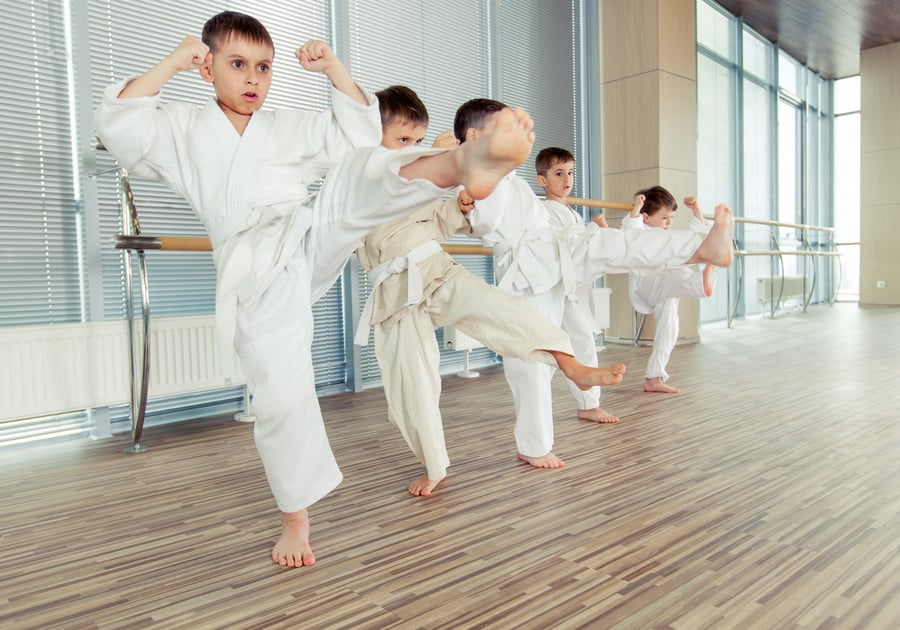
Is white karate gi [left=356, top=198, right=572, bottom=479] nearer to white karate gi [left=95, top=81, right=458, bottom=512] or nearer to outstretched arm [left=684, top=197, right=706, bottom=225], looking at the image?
white karate gi [left=95, top=81, right=458, bottom=512]

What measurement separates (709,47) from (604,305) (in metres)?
3.23

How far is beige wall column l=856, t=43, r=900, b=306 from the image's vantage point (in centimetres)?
796

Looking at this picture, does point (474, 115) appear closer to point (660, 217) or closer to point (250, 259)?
point (250, 259)

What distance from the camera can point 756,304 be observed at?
7250 millimetres

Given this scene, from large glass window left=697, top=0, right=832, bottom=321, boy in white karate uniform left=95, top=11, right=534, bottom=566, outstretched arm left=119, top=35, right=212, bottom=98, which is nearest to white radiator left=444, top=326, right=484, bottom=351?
boy in white karate uniform left=95, top=11, right=534, bottom=566

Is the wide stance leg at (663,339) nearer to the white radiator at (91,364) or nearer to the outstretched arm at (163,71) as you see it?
the white radiator at (91,364)

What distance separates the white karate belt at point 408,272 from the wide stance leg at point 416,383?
Result: 58 mm

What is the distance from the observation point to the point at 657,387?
9.49ft

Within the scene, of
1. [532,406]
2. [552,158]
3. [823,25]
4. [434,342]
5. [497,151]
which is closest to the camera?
[497,151]

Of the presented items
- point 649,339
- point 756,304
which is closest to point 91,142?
point 649,339

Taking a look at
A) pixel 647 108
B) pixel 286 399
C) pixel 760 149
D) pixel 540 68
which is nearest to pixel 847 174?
pixel 760 149

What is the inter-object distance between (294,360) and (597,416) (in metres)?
1.38

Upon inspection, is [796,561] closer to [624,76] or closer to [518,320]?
[518,320]

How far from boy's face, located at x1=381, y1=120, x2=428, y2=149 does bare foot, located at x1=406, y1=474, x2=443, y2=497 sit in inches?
32.4
